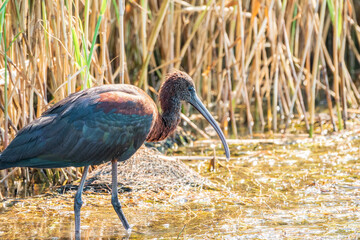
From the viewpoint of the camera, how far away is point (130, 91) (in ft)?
15.2

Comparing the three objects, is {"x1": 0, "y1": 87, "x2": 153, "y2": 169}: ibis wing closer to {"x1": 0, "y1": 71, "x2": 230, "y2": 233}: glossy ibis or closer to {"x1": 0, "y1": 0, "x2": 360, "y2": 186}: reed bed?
{"x1": 0, "y1": 71, "x2": 230, "y2": 233}: glossy ibis

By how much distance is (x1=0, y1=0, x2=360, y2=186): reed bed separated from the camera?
5.16m

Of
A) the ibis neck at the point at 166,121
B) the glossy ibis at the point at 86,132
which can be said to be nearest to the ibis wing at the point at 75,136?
the glossy ibis at the point at 86,132

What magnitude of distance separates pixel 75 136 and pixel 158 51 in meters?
4.41

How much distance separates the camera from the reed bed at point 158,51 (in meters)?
5.16

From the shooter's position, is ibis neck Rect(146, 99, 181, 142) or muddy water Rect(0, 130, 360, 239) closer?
muddy water Rect(0, 130, 360, 239)

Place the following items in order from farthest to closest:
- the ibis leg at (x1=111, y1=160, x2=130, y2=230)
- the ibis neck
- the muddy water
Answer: the ibis neck → the ibis leg at (x1=111, y1=160, x2=130, y2=230) → the muddy water

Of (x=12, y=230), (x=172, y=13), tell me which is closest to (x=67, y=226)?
(x=12, y=230)

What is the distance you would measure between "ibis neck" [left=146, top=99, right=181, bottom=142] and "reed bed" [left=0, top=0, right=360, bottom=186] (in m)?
0.54

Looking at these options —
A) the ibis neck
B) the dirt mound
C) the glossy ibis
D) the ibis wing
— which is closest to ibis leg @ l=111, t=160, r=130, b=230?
the glossy ibis

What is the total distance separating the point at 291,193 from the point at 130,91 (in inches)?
73.0

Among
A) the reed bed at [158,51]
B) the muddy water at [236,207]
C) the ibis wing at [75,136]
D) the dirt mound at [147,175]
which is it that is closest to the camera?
the ibis wing at [75,136]

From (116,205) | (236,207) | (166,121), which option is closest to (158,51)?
(166,121)

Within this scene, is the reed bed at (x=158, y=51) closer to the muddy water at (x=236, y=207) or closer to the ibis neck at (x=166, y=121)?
the ibis neck at (x=166, y=121)
